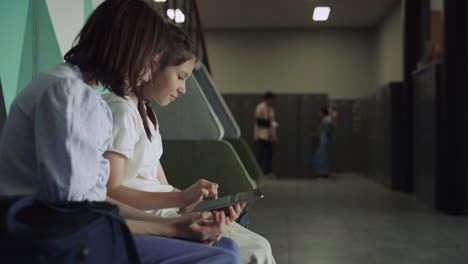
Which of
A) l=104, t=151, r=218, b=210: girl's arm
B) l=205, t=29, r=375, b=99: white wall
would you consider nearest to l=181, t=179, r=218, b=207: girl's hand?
l=104, t=151, r=218, b=210: girl's arm

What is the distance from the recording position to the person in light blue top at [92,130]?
0.84 m

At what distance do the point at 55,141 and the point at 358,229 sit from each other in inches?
132

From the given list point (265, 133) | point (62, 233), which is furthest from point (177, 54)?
point (265, 133)

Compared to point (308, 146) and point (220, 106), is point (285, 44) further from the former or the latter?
point (220, 106)

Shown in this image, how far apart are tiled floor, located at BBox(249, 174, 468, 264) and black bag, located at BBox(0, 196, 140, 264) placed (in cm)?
216

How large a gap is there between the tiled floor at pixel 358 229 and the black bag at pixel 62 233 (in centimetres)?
216

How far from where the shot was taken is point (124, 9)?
3.47 feet

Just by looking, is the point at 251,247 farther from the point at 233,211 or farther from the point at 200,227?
the point at 200,227

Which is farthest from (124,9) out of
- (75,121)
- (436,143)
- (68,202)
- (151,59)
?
(436,143)

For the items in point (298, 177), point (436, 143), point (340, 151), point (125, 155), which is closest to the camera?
point (125, 155)

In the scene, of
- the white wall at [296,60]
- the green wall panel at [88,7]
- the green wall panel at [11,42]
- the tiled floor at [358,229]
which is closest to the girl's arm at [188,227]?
the green wall panel at [11,42]

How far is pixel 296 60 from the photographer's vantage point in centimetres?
1098

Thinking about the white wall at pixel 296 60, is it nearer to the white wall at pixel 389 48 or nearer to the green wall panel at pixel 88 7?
the white wall at pixel 389 48

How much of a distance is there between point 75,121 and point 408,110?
6238 millimetres
